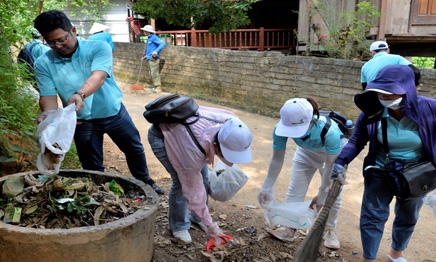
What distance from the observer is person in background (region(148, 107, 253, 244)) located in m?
2.45

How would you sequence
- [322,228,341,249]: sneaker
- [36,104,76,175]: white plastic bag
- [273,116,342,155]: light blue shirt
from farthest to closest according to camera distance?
[322,228,341,249]: sneaker < [273,116,342,155]: light blue shirt < [36,104,76,175]: white plastic bag

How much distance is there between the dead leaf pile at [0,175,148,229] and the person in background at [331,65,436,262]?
162cm

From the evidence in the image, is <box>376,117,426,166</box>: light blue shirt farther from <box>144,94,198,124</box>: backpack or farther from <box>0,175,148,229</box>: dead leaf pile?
<box>0,175,148,229</box>: dead leaf pile

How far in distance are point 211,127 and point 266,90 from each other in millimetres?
6633

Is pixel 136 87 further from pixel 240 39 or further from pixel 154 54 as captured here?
pixel 240 39

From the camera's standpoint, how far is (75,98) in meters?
2.68

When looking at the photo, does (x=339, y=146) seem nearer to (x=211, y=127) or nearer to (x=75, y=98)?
(x=211, y=127)

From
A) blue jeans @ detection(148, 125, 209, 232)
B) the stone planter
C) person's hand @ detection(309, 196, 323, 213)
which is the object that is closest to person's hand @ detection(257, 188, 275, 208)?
person's hand @ detection(309, 196, 323, 213)

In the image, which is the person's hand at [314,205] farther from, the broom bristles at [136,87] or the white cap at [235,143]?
the broom bristles at [136,87]

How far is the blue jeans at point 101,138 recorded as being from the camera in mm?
3307

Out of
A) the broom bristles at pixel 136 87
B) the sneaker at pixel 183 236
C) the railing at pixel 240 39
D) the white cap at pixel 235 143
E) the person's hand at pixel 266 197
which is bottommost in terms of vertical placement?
the sneaker at pixel 183 236

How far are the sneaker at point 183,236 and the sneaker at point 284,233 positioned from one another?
0.82 metres

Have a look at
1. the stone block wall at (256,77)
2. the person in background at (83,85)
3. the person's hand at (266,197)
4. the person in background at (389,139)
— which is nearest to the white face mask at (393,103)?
the person in background at (389,139)

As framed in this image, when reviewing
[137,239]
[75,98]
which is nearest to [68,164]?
[75,98]
